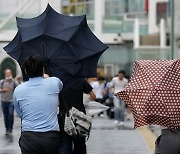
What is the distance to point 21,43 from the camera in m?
9.36

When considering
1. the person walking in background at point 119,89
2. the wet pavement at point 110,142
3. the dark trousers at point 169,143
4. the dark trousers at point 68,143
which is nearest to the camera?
the dark trousers at point 169,143

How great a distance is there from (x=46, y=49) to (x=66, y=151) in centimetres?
131

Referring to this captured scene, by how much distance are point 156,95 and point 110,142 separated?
8295 millimetres

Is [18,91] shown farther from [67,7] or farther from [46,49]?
[67,7]

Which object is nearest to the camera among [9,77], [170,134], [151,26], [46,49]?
[170,134]

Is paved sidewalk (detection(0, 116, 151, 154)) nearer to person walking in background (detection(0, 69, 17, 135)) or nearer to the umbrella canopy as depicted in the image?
person walking in background (detection(0, 69, 17, 135))

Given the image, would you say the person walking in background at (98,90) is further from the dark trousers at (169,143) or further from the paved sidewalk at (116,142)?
the dark trousers at (169,143)

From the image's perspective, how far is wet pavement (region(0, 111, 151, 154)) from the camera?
13.4 m

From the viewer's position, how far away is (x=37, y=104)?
7.14 meters

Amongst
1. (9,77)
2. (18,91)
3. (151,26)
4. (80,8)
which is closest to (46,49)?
(18,91)

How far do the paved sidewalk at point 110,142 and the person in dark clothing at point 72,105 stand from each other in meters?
3.44

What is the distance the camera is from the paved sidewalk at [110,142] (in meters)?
13.4

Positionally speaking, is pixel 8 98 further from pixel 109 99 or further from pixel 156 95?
pixel 156 95

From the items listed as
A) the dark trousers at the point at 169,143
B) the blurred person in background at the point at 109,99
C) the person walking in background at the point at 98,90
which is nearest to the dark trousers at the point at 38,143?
the dark trousers at the point at 169,143
